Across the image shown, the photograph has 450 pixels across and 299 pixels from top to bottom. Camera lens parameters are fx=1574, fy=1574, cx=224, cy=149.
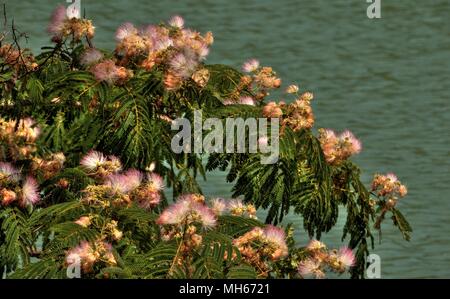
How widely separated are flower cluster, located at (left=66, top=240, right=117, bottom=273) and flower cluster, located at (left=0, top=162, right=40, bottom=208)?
123 cm

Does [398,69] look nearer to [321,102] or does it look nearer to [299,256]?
[321,102]

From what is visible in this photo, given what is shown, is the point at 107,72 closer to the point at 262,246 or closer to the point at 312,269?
the point at 262,246

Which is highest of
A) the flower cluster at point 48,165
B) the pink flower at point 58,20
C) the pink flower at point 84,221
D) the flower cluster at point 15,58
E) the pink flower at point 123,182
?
Result: the pink flower at point 58,20

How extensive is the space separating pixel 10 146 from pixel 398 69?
15.1m

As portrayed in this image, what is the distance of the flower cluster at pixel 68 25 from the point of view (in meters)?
10.8

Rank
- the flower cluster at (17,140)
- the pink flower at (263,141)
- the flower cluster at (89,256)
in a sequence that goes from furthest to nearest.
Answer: the pink flower at (263,141) < the flower cluster at (17,140) < the flower cluster at (89,256)

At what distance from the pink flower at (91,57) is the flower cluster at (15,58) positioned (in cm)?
37

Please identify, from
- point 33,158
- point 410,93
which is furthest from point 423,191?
point 33,158

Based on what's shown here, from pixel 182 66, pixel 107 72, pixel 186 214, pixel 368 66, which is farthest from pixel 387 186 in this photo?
pixel 368 66

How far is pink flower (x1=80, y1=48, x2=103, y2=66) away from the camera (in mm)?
10891

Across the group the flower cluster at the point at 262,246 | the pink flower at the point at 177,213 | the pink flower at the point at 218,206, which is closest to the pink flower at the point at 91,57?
the pink flower at the point at 218,206

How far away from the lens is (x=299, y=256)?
9.55m

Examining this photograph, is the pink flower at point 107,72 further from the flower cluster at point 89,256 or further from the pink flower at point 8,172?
the flower cluster at point 89,256

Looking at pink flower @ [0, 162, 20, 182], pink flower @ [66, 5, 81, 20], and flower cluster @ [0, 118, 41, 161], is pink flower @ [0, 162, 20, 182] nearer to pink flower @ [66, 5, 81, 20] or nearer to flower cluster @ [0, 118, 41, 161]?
flower cluster @ [0, 118, 41, 161]
